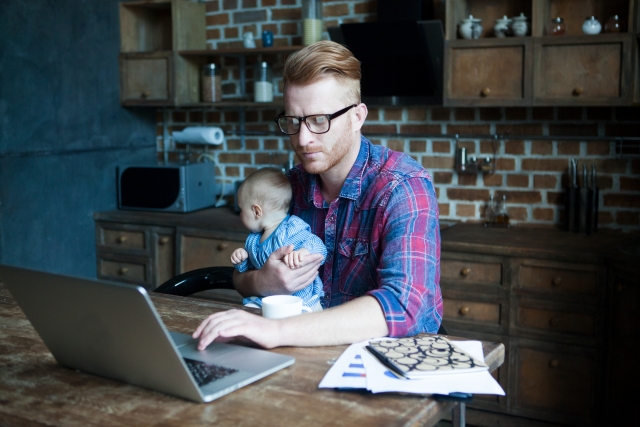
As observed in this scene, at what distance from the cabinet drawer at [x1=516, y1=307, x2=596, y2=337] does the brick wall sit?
0.63 meters

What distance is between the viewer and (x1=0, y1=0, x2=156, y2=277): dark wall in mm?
3467

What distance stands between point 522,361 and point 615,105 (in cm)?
113

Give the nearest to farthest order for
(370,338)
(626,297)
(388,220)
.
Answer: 1. (370,338)
2. (388,220)
3. (626,297)

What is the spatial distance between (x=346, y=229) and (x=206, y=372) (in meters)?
0.76

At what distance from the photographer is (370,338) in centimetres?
147

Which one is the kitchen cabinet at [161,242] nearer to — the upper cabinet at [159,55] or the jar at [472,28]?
the upper cabinet at [159,55]

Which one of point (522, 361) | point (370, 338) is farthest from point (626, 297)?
point (370, 338)

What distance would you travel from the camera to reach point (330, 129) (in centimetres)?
178

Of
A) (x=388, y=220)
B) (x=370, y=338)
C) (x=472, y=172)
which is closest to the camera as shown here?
(x=370, y=338)

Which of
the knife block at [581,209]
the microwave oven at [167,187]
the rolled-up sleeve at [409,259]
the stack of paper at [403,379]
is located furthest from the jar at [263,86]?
the stack of paper at [403,379]

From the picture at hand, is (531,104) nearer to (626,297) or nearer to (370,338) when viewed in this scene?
(626,297)

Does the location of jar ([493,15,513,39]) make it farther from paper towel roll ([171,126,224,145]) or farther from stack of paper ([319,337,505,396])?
stack of paper ([319,337,505,396])

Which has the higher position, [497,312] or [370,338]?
[370,338]

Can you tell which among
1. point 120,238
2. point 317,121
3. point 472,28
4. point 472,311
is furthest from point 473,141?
point 120,238
